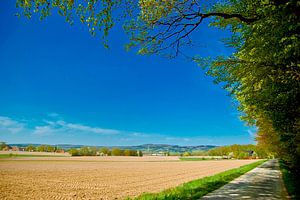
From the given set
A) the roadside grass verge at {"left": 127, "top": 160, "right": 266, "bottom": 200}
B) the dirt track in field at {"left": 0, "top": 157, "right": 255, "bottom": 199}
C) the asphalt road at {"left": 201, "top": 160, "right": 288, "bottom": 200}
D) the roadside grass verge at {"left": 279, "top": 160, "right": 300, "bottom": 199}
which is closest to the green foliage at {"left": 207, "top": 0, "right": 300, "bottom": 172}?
the roadside grass verge at {"left": 279, "top": 160, "right": 300, "bottom": 199}

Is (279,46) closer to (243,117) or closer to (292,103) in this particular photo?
(292,103)

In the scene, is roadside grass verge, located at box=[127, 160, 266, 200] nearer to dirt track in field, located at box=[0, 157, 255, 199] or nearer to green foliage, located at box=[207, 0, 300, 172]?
dirt track in field, located at box=[0, 157, 255, 199]

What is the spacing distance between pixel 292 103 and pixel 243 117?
39.2 ft

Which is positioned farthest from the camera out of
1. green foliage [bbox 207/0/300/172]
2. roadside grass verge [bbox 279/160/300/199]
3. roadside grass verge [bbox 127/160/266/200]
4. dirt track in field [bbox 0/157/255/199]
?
dirt track in field [bbox 0/157/255/199]

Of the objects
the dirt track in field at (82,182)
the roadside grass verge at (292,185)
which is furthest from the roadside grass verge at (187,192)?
the roadside grass verge at (292,185)

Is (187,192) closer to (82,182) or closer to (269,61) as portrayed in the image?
(269,61)

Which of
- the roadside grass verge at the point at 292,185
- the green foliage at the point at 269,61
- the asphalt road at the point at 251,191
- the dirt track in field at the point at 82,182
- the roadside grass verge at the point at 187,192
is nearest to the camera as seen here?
the green foliage at the point at 269,61

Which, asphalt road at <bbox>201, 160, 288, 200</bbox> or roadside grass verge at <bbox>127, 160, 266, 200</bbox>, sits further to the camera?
roadside grass verge at <bbox>127, 160, 266, 200</bbox>

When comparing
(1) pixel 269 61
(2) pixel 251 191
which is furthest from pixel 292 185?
(1) pixel 269 61

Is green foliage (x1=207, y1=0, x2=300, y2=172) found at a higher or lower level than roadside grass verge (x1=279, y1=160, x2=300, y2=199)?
higher

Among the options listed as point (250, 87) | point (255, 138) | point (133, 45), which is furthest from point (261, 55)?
point (255, 138)

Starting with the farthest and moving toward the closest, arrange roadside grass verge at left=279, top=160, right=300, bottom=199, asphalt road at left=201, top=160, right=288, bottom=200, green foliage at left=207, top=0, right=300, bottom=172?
1. roadside grass verge at left=279, top=160, right=300, bottom=199
2. asphalt road at left=201, top=160, right=288, bottom=200
3. green foliage at left=207, top=0, right=300, bottom=172

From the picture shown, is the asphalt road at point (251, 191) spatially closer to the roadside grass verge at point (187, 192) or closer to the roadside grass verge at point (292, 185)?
the roadside grass verge at point (292, 185)

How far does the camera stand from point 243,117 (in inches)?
885
